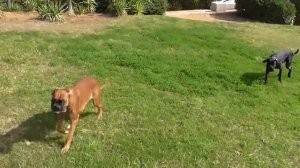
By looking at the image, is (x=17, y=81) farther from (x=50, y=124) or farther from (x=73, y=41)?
(x=73, y=41)

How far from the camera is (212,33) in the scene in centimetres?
1342

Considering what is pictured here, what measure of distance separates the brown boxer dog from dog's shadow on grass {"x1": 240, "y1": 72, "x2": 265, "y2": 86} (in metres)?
3.55

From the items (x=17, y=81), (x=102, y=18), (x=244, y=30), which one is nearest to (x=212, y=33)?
(x=244, y=30)

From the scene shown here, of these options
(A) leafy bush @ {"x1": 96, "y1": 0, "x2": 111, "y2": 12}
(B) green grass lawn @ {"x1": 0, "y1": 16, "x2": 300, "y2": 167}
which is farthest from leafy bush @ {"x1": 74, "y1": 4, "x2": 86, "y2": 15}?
(B) green grass lawn @ {"x1": 0, "y1": 16, "x2": 300, "y2": 167}

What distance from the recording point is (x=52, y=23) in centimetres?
1357

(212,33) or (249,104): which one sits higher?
(212,33)

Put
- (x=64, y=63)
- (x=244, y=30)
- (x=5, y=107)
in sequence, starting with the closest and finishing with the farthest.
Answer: (x=5, y=107) → (x=64, y=63) → (x=244, y=30)

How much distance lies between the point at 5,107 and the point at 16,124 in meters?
0.70

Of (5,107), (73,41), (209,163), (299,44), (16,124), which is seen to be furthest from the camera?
(299,44)

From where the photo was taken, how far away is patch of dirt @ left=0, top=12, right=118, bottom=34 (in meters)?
13.0

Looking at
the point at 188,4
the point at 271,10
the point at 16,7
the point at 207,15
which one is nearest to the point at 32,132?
the point at 16,7

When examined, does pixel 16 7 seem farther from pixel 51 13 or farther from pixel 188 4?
pixel 188 4

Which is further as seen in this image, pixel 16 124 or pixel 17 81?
pixel 17 81

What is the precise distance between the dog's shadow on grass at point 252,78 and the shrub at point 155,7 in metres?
6.22
